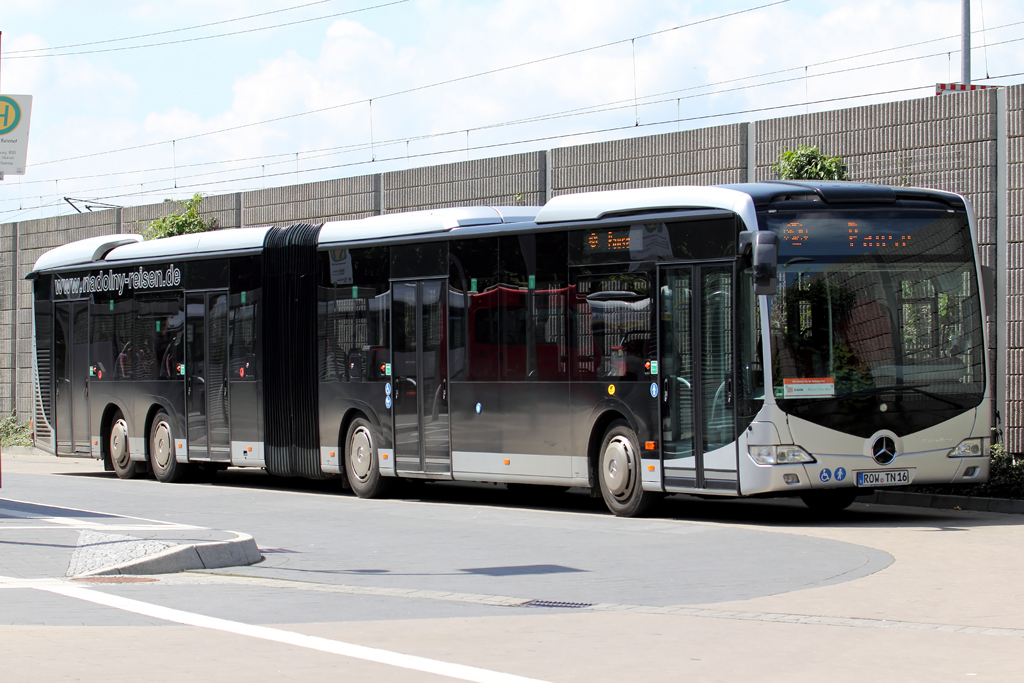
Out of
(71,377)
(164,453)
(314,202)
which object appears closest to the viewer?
(164,453)

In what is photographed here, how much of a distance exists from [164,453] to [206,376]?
191cm

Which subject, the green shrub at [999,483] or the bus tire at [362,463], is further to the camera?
the bus tire at [362,463]

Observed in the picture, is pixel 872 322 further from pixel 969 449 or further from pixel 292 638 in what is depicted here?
pixel 292 638

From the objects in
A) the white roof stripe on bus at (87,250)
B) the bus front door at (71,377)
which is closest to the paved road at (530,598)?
the bus front door at (71,377)

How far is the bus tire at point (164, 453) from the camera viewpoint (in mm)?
22266

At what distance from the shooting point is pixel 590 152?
23094 mm

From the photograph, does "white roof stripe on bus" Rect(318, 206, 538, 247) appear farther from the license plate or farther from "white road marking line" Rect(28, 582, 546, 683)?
"white road marking line" Rect(28, 582, 546, 683)

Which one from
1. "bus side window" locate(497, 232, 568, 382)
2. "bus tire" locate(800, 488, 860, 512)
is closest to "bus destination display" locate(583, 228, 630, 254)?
"bus side window" locate(497, 232, 568, 382)

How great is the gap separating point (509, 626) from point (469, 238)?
8994 millimetres

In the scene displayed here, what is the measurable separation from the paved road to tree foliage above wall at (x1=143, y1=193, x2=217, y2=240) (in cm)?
1687

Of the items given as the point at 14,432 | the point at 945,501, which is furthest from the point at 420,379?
the point at 14,432

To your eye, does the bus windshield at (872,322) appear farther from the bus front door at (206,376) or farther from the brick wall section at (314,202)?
the brick wall section at (314,202)

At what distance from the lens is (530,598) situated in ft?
32.9

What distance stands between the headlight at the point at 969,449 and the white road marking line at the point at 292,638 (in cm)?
846
